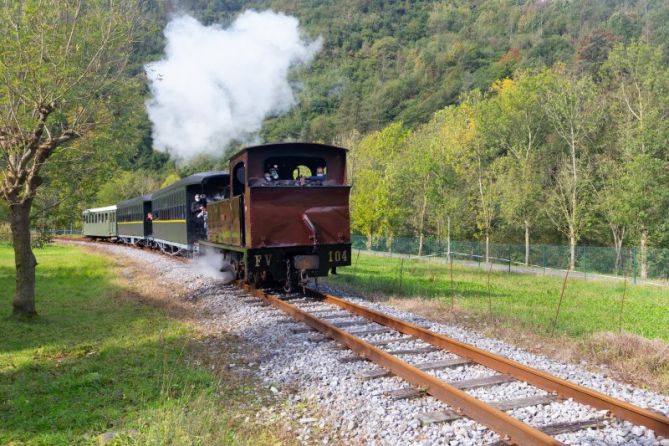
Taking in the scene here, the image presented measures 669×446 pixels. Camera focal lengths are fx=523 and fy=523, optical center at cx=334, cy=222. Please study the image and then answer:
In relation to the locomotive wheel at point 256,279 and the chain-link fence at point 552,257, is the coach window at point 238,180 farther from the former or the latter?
the chain-link fence at point 552,257

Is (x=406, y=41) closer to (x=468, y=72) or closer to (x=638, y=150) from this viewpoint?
(x=468, y=72)

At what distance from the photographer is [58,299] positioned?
1272 centimetres

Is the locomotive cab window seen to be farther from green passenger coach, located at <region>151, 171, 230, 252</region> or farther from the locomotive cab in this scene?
green passenger coach, located at <region>151, 171, 230, 252</region>

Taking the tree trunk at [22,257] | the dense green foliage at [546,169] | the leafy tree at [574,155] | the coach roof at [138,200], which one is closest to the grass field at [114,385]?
the tree trunk at [22,257]

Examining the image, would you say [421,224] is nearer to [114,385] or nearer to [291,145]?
[291,145]

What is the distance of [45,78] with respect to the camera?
8.15 metres

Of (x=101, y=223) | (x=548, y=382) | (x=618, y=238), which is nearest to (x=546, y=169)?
(x=618, y=238)

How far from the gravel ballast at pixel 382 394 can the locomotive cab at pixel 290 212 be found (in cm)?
230

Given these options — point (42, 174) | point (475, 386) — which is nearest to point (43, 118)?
point (42, 174)

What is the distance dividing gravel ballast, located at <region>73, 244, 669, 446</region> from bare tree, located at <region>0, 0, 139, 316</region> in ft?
14.2

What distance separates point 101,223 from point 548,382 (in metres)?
41.0

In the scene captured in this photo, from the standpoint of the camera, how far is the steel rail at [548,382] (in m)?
4.18

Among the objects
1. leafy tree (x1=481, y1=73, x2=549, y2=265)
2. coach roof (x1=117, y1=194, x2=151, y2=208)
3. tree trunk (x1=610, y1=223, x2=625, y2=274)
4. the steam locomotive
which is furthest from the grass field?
leafy tree (x1=481, y1=73, x2=549, y2=265)

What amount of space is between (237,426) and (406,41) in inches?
5322
